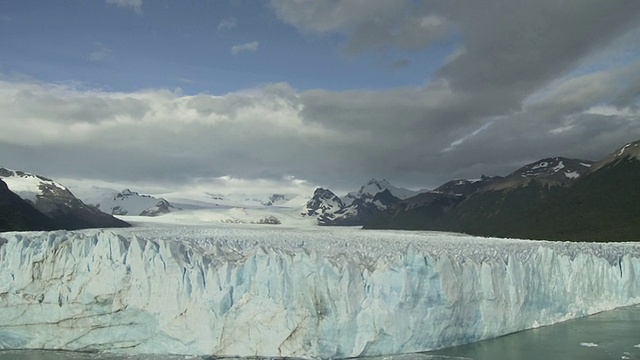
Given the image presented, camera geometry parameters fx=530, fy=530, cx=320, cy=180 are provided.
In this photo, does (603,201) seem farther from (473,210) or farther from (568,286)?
(568,286)

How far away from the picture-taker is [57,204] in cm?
10925

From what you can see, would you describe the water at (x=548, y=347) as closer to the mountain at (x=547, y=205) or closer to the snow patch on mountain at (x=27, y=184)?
the mountain at (x=547, y=205)

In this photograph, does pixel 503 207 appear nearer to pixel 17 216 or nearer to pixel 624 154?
pixel 624 154

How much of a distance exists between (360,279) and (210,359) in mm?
5142

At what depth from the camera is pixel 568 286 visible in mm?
22281

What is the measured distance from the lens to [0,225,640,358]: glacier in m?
16.0

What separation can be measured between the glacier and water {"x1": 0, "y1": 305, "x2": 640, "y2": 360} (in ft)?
2.03

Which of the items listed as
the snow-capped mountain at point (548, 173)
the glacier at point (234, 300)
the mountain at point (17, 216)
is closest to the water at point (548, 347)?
the glacier at point (234, 300)

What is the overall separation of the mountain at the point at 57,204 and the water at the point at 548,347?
88290 mm

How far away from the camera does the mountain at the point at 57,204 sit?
10400 cm

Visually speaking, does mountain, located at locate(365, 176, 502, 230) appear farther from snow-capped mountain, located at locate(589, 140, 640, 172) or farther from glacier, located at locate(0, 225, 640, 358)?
glacier, located at locate(0, 225, 640, 358)

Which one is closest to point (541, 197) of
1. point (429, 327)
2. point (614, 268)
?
point (614, 268)

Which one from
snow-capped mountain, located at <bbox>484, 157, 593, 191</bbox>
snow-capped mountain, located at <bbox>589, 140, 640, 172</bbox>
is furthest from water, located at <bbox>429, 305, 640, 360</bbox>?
snow-capped mountain, located at <bbox>484, 157, 593, 191</bbox>

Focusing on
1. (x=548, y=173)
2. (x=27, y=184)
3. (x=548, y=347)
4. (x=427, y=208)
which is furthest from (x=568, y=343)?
(x=548, y=173)
